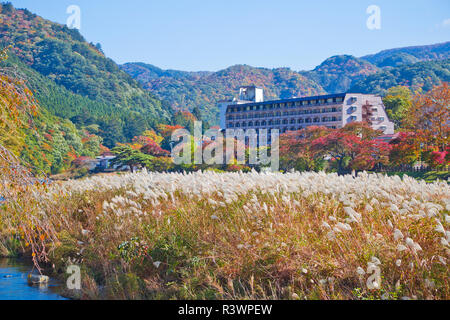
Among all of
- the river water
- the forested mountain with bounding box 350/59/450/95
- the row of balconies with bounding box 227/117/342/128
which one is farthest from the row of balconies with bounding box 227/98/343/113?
the river water

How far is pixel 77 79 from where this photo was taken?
136 m

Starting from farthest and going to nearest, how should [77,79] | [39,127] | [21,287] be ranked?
[77,79], [39,127], [21,287]

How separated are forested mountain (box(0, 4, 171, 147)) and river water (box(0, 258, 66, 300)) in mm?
92328

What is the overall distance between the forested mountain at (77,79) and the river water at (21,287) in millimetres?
92328

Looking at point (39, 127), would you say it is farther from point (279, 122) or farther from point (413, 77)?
point (413, 77)

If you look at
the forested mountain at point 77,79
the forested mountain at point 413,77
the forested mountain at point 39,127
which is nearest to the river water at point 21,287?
the forested mountain at point 39,127

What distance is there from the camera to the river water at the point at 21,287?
32.1ft

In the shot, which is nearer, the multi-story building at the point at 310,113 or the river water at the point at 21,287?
the river water at the point at 21,287

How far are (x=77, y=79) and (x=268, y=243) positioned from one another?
136 metres

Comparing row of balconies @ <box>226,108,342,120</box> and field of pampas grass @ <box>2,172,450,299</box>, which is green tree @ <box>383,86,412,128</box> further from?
field of pampas grass @ <box>2,172,450,299</box>

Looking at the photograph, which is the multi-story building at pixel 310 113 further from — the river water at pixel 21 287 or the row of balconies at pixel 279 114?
the river water at pixel 21 287

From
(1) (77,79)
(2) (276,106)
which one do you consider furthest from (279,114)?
(1) (77,79)
